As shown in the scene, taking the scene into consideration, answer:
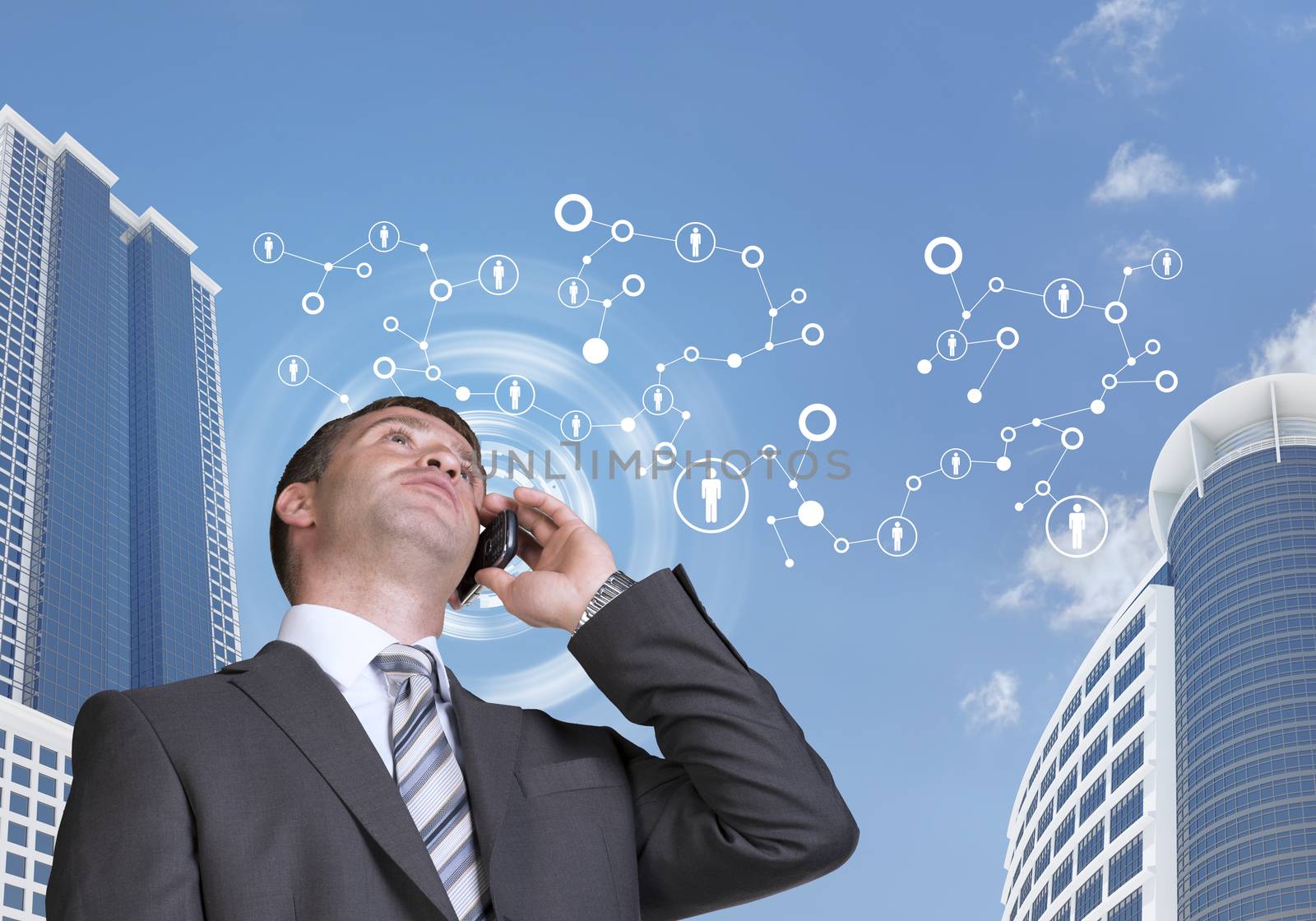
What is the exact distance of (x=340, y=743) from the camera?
256 cm

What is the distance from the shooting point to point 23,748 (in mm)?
66625

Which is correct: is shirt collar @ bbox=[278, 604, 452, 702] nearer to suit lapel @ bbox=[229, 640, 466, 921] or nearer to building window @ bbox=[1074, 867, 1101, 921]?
suit lapel @ bbox=[229, 640, 466, 921]

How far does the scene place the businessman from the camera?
2.37 meters

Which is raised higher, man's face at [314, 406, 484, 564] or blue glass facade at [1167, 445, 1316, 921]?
blue glass facade at [1167, 445, 1316, 921]

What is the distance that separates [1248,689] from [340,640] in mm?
82613

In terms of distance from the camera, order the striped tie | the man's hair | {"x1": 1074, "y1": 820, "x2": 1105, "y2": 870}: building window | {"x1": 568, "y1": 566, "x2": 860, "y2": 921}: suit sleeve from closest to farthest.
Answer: the striped tie, {"x1": 568, "y1": 566, "x2": 860, "y2": 921}: suit sleeve, the man's hair, {"x1": 1074, "y1": 820, "x2": 1105, "y2": 870}: building window

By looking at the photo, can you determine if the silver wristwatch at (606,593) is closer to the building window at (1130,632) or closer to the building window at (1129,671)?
the building window at (1129,671)

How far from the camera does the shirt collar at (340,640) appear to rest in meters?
2.82

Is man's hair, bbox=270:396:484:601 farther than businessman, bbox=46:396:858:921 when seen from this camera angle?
Yes

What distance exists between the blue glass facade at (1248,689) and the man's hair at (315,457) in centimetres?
7533

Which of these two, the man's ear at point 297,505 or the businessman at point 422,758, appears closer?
the businessman at point 422,758

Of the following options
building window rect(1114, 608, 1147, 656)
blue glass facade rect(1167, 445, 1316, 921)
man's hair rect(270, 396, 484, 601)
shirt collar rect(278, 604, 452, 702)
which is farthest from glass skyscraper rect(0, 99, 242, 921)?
shirt collar rect(278, 604, 452, 702)

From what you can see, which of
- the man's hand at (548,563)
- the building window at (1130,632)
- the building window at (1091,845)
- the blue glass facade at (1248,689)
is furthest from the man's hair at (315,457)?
the building window at (1130,632)

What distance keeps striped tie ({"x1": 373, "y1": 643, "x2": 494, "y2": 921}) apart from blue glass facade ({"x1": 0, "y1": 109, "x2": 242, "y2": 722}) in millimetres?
85519
